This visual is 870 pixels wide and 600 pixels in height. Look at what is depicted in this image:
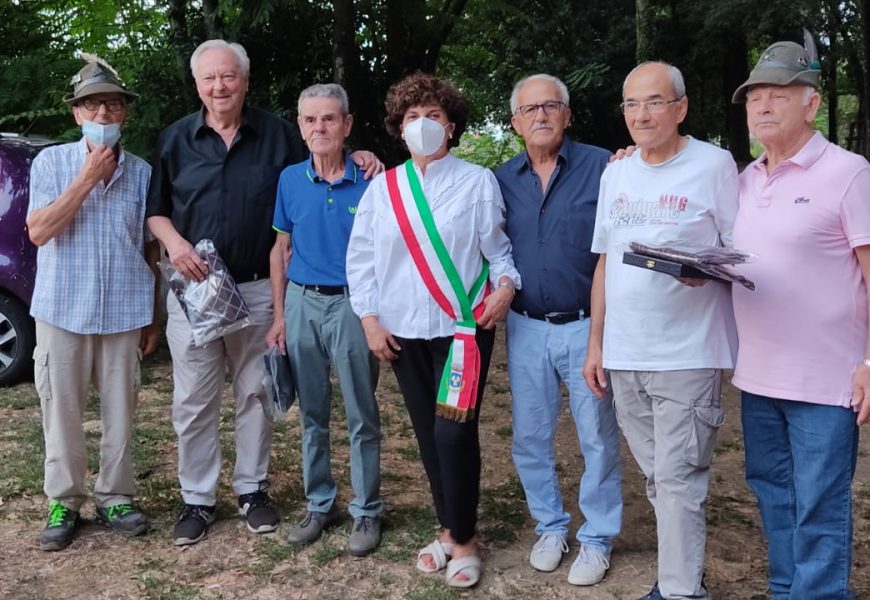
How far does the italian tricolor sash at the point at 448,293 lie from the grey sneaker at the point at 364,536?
83 centimetres

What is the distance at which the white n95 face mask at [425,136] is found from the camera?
347 centimetres

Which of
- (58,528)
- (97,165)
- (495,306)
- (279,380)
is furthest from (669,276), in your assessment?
(58,528)

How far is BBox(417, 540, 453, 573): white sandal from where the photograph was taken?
377 cm

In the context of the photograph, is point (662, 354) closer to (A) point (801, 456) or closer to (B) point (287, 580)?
(A) point (801, 456)

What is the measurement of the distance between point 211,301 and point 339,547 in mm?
1235

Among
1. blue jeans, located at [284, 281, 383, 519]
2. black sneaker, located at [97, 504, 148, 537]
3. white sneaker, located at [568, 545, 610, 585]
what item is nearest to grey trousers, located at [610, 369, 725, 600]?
white sneaker, located at [568, 545, 610, 585]

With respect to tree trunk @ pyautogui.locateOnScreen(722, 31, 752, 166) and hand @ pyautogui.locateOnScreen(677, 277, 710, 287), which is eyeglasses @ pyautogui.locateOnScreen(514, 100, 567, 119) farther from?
tree trunk @ pyautogui.locateOnScreen(722, 31, 752, 166)

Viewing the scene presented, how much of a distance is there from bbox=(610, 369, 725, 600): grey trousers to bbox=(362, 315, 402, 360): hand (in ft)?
2.89

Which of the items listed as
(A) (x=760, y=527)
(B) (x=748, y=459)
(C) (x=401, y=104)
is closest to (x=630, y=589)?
(B) (x=748, y=459)

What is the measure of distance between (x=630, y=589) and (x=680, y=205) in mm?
1592

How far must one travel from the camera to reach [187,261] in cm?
383

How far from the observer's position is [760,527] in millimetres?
4320

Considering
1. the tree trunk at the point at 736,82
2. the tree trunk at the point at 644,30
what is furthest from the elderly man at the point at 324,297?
the tree trunk at the point at 736,82

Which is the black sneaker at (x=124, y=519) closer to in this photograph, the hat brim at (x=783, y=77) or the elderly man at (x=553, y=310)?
the elderly man at (x=553, y=310)
